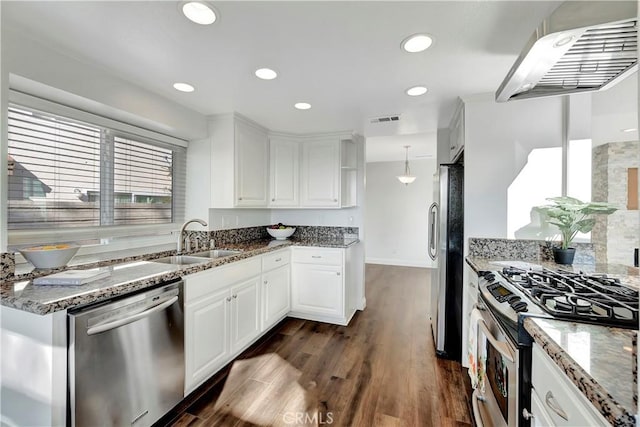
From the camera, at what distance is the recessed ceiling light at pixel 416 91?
7.01 feet

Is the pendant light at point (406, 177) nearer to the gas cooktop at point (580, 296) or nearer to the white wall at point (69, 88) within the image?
the gas cooktop at point (580, 296)

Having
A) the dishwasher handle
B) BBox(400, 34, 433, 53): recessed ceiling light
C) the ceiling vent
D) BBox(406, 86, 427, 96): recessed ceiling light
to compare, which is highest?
the ceiling vent

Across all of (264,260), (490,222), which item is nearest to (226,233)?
(264,260)

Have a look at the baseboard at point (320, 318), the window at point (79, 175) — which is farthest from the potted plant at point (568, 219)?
the window at point (79, 175)

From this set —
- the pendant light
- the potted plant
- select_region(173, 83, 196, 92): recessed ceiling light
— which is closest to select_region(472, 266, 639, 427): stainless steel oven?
the potted plant

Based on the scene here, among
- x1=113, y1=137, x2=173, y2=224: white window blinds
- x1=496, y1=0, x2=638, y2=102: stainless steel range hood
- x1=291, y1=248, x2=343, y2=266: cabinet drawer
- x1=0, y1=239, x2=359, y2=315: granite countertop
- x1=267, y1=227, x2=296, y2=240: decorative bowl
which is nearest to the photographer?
x1=496, y1=0, x2=638, y2=102: stainless steel range hood

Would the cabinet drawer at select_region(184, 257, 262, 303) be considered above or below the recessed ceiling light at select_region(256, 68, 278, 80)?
below

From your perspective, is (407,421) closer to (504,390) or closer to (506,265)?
(504,390)

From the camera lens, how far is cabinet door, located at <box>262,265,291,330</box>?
2.77 meters

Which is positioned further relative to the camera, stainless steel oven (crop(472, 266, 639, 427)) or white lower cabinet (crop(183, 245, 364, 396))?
white lower cabinet (crop(183, 245, 364, 396))

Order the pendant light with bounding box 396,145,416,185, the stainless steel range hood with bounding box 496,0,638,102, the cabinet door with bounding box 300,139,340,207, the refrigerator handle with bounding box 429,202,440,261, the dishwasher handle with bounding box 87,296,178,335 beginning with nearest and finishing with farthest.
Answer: the stainless steel range hood with bounding box 496,0,638,102, the dishwasher handle with bounding box 87,296,178,335, the refrigerator handle with bounding box 429,202,440,261, the cabinet door with bounding box 300,139,340,207, the pendant light with bounding box 396,145,416,185

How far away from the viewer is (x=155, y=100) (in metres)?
2.31

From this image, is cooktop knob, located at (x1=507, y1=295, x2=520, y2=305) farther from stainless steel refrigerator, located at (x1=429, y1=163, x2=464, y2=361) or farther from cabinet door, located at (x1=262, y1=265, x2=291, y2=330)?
cabinet door, located at (x1=262, y1=265, x2=291, y2=330)

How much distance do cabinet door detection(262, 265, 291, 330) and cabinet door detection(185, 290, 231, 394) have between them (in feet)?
1.84
